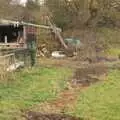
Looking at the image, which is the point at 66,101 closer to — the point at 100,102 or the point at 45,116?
the point at 100,102

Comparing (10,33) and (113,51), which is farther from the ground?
(10,33)

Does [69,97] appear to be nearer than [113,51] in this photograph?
Yes

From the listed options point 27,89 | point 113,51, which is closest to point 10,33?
point 113,51

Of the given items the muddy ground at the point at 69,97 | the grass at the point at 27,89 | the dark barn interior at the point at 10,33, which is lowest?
the muddy ground at the point at 69,97

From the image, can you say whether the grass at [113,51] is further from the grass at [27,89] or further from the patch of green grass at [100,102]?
the patch of green grass at [100,102]

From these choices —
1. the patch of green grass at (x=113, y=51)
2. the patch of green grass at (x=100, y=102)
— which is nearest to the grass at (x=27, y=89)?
the patch of green grass at (x=100, y=102)

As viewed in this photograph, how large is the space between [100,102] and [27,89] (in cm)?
308

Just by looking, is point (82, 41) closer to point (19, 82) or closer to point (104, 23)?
point (104, 23)

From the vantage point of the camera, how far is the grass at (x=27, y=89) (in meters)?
12.5

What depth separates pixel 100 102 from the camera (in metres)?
14.0

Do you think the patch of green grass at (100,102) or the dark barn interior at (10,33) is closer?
the patch of green grass at (100,102)

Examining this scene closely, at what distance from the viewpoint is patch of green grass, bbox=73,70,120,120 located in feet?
39.8

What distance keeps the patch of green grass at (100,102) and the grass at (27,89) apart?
1245mm

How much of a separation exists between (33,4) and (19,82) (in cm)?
2489
